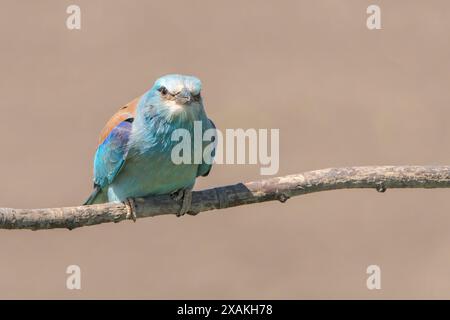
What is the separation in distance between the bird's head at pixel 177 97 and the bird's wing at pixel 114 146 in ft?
0.47

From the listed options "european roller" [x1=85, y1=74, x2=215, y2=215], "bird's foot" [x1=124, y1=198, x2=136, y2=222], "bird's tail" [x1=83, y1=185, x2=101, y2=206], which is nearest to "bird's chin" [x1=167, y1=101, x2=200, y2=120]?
"european roller" [x1=85, y1=74, x2=215, y2=215]

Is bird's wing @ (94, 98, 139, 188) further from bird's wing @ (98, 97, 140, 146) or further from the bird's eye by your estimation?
the bird's eye

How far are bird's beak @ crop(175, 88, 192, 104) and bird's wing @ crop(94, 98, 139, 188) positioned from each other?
23 centimetres

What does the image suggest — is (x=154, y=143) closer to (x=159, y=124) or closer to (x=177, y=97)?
(x=159, y=124)

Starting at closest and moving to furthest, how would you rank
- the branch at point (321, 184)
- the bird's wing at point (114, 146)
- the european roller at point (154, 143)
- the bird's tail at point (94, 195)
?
the branch at point (321, 184)
the european roller at point (154, 143)
the bird's wing at point (114, 146)
the bird's tail at point (94, 195)

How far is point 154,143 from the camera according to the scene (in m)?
2.79

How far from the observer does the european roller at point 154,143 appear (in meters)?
2.71

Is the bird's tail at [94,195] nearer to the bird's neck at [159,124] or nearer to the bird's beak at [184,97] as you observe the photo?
the bird's neck at [159,124]

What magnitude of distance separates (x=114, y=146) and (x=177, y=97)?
0.29 metres

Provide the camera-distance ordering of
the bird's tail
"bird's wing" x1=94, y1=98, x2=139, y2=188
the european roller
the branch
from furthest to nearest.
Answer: the bird's tail < "bird's wing" x1=94, y1=98, x2=139, y2=188 < the european roller < the branch

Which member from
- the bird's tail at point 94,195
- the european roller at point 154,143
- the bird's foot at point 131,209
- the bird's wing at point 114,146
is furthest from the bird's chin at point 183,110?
the bird's tail at point 94,195

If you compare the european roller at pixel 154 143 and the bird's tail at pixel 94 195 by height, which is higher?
the european roller at pixel 154 143

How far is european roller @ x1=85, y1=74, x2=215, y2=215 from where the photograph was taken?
2711 mm

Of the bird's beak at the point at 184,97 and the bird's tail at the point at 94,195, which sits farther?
the bird's tail at the point at 94,195
